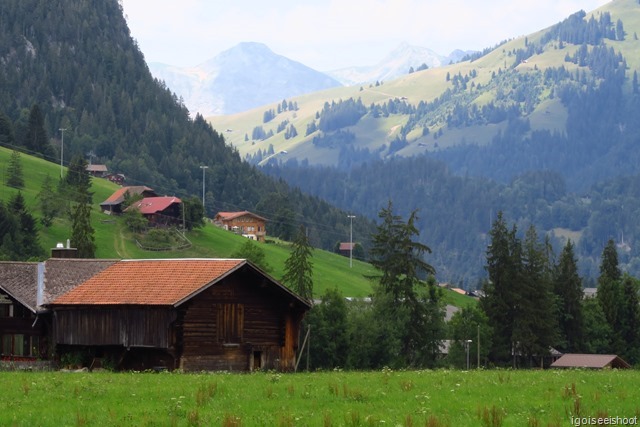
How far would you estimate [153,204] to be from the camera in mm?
182500

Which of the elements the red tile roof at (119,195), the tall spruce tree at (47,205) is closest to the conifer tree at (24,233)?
the tall spruce tree at (47,205)

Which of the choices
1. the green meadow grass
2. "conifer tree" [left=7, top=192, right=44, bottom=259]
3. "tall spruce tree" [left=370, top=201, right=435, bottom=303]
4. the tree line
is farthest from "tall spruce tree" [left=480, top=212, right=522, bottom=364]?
the green meadow grass

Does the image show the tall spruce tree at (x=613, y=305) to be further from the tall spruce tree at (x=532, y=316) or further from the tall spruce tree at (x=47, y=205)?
the tall spruce tree at (x=47, y=205)

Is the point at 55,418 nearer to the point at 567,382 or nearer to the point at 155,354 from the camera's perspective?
the point at 567,382

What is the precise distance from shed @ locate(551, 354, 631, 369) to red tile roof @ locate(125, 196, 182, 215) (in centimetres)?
9180

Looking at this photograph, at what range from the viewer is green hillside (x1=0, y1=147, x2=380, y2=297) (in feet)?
490

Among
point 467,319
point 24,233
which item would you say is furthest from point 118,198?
point 467,319

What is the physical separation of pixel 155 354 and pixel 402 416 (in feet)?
90.2

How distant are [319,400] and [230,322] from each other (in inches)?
971

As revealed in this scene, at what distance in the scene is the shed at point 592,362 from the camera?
90.4 metres

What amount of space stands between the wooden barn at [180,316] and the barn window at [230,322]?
1.7 inches

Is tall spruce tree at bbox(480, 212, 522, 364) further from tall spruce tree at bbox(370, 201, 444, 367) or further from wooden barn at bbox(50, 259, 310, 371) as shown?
wooden barn at bbox(50, 259, 310, 371)

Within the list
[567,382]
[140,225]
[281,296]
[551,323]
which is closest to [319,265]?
[140,225]

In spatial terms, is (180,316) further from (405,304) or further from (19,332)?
(405,304)
